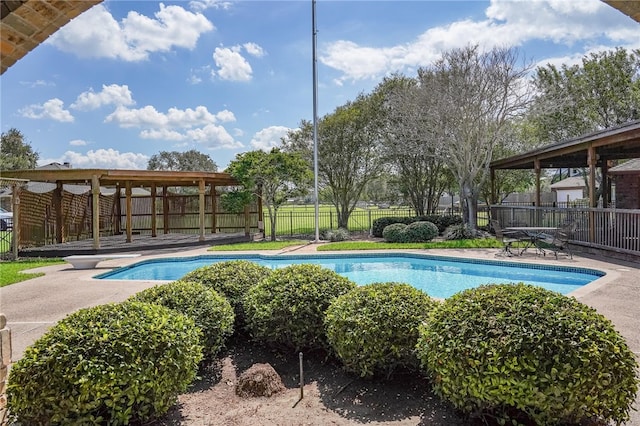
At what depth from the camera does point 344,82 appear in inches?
798

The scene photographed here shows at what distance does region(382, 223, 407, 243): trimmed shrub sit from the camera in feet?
52.9

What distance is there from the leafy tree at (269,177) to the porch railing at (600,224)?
9245mm

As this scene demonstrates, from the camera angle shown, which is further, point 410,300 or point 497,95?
point 497,95

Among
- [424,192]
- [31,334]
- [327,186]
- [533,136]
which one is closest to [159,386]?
[31,334]

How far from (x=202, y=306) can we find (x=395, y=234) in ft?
42.4

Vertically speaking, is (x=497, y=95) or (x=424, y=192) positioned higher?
(x=497, y=95)

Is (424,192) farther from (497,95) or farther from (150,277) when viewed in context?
(150,277)

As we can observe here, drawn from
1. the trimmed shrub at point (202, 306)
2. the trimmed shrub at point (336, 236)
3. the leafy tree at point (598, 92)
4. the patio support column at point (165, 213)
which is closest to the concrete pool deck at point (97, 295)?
the trimmed shrub at point (202, 306)

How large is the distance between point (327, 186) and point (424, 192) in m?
5.21

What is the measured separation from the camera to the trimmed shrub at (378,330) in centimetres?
349

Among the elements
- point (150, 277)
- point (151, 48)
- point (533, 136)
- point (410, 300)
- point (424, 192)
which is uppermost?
point (151, 48)

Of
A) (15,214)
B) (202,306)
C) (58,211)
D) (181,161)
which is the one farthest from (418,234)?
(181,161)

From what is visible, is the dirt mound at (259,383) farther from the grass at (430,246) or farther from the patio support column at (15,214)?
the patio support column at (15,214)

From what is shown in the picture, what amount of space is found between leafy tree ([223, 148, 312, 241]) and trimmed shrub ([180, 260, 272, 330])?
1150 cm
